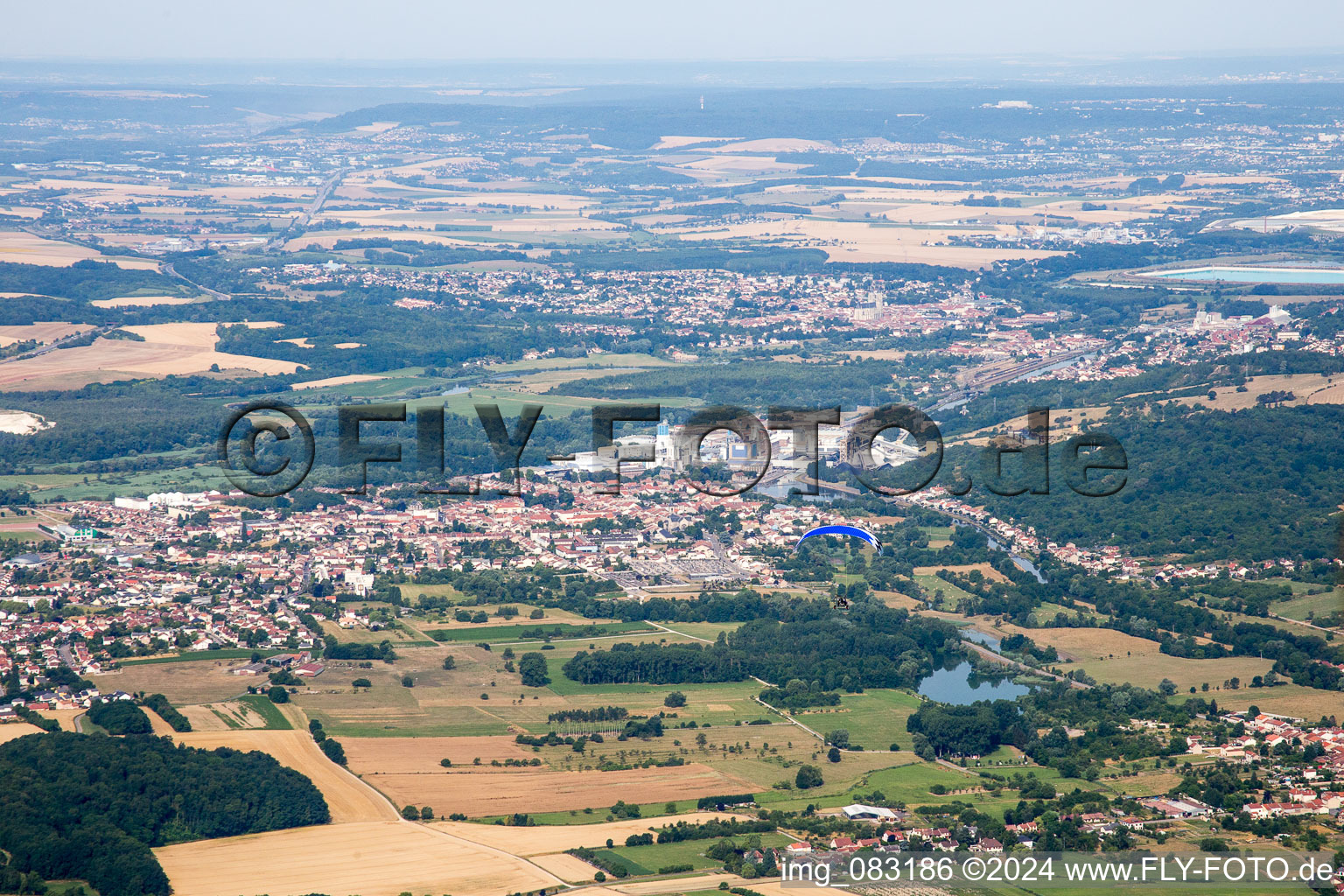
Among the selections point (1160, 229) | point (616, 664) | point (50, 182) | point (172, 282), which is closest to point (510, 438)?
point (616, 664)

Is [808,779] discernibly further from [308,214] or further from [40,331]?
[308,214]

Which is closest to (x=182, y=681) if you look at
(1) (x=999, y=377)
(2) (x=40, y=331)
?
(1) (x=999, y=377)

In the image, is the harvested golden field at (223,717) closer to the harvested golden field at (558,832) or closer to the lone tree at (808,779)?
the harvested golden field at (558,832)

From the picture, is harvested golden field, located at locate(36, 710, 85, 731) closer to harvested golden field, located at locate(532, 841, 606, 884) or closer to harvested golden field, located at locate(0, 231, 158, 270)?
harvested golden field, located at locate(532, 841, 606, 884)

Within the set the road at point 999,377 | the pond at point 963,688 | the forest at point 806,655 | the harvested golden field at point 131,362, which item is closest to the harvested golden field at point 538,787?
the forest at point 806,655

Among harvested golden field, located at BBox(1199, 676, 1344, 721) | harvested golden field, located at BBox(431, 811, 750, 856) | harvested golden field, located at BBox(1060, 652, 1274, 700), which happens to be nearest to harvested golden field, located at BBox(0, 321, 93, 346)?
harvested golden field, located at BBox(431, 811, 750, 856)

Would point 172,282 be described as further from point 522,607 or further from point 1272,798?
point 1272,798
